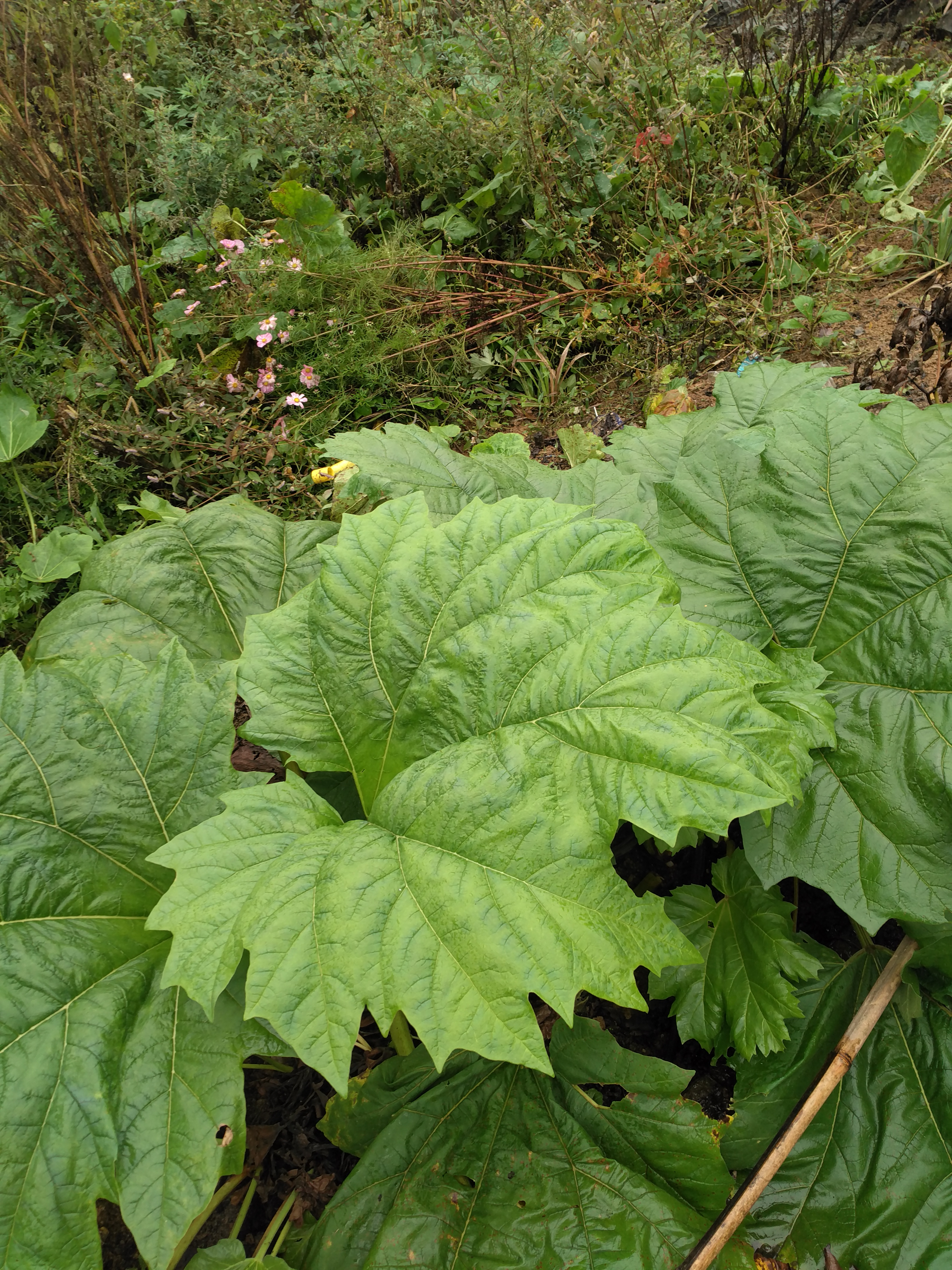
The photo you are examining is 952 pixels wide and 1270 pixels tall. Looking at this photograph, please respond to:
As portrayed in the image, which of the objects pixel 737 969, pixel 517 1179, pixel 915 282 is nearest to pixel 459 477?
pixel 737 969

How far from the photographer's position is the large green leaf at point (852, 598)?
1.56 metres

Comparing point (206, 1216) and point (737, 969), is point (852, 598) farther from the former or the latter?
point (206, 1216)

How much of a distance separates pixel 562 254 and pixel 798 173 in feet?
5.26

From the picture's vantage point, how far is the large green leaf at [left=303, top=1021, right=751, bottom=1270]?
1525mm

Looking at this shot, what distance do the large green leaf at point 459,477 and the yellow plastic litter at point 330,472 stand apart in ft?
3.14

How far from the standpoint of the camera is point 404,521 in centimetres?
171

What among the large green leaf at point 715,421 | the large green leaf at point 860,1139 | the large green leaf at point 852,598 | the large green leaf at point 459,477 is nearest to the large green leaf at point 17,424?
the large green leaf at point 459,477

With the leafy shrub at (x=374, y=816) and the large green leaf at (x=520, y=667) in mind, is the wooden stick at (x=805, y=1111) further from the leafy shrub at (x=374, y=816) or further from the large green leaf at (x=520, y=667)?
the large green leaf at (x=520, y=667)

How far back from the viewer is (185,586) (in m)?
2.19

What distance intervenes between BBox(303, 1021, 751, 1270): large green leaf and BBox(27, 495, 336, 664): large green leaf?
114 centimetres

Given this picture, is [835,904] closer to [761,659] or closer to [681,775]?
[761,659]

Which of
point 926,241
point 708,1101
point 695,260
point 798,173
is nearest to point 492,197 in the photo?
point 695,260

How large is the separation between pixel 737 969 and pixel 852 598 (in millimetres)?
813

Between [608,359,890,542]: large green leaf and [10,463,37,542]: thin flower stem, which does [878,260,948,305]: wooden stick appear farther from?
[10,463,37,542]: thin flower stem
